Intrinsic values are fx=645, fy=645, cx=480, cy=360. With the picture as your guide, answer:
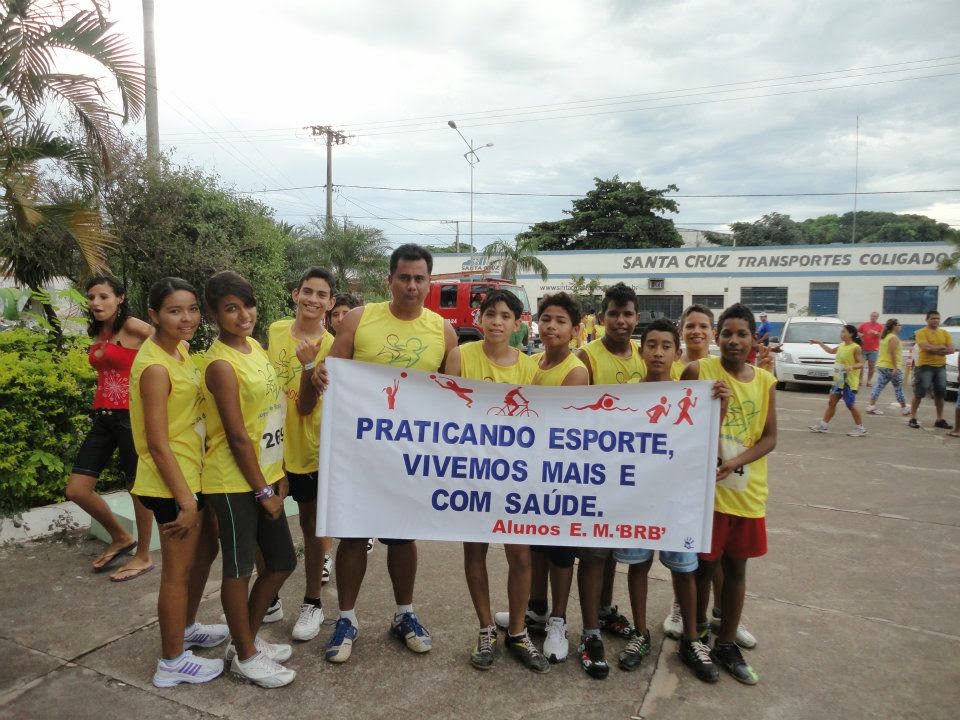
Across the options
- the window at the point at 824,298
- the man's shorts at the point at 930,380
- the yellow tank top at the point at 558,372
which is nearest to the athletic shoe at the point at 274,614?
the yellow tank top at the point at 558,372

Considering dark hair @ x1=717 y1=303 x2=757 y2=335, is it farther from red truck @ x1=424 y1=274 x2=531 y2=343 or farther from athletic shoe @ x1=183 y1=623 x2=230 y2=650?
red truck @ x1=424 y1=274 x2=531 y2=343

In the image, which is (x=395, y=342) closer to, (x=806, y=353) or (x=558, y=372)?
(x=558, y=372)

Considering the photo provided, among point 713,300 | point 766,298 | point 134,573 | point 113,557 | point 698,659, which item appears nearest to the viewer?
point 698,659

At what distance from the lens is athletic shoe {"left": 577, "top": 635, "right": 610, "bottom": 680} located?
2.89m

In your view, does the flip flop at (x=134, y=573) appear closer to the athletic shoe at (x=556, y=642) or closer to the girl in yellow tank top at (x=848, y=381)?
the athletic shoe at (x=556, y=642)

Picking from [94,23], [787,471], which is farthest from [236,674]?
[94,23]

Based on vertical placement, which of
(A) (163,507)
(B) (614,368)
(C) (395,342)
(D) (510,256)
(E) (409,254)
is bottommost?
(A) (163,507)

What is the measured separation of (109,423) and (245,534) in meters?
1.67

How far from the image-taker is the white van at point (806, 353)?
→ 13445 mm

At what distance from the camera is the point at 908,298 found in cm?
3253

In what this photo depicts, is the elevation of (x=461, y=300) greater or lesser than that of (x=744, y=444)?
greater

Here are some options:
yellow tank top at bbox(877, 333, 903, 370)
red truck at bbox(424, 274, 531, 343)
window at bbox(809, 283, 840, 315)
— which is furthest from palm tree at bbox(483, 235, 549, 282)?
yellow tank top at bbox(877, 333, 903, 370)

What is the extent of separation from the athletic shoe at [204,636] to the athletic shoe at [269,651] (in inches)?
5.5

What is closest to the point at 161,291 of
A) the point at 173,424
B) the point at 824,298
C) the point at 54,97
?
the point at 173,424
